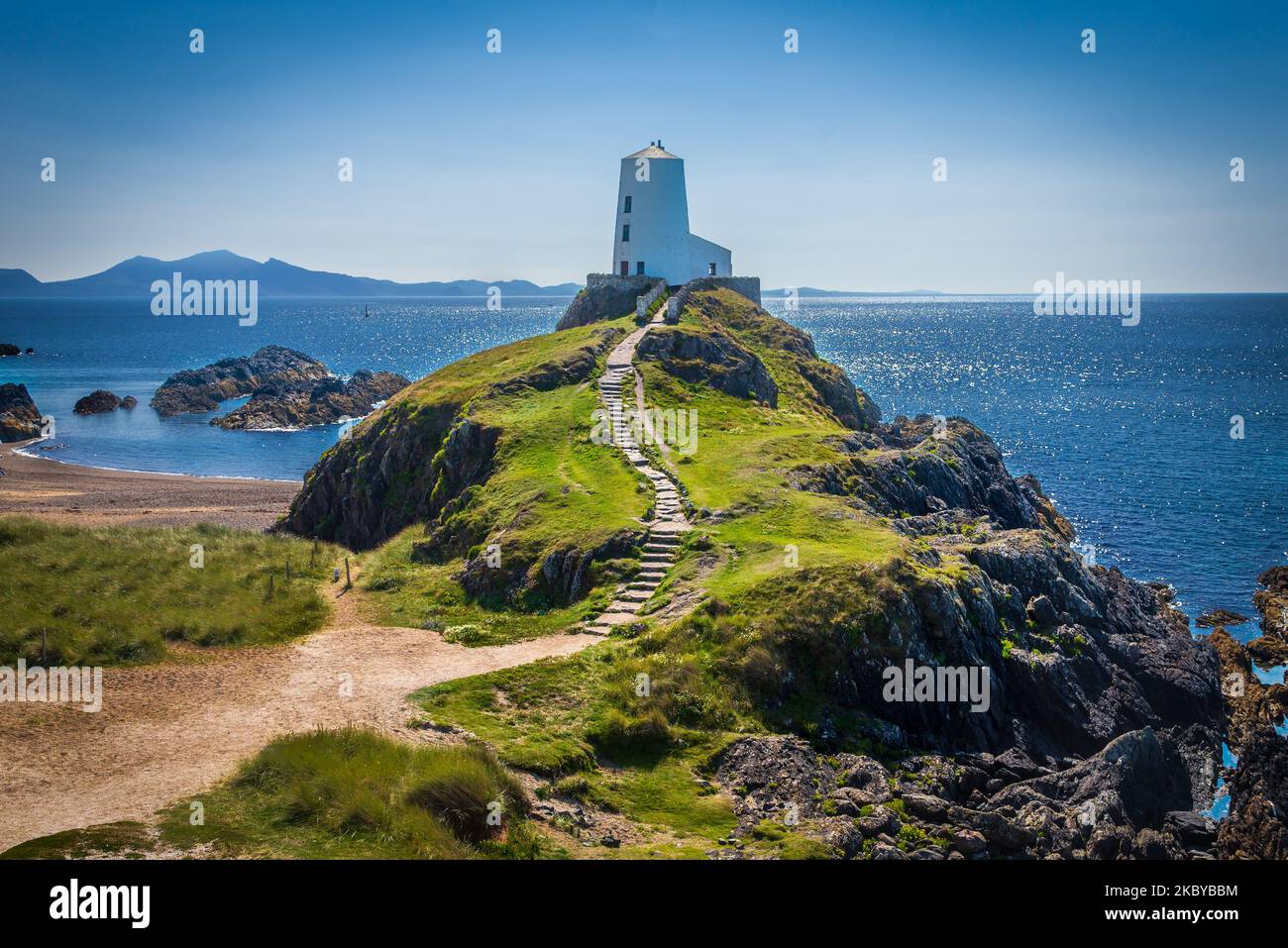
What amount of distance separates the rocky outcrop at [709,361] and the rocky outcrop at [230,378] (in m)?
89.5

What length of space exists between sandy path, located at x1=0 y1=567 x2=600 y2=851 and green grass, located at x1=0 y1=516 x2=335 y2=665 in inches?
43.8

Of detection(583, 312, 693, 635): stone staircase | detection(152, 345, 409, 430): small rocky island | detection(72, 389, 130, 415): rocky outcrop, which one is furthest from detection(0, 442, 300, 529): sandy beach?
detection(72, 389, 130, 415): rocky outcrop

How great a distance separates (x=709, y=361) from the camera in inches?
2226

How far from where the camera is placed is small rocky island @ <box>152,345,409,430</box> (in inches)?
4592

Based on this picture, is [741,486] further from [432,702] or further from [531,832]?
[531,832]

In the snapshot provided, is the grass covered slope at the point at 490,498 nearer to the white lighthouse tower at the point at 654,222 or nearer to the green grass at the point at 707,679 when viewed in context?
the green grass at the point at 707,679

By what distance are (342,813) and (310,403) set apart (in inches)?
4345

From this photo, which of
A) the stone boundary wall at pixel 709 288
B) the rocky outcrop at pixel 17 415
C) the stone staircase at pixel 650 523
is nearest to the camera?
the stone staircase at pixel 650 523

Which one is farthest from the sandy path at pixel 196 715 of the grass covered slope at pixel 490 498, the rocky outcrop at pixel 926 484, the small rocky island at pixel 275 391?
the small rocky island at pixel 275 391

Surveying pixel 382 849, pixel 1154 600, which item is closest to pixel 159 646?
pixel 382 849

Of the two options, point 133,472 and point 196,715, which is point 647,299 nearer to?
point 133,472

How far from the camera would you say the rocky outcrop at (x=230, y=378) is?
128250 mm
